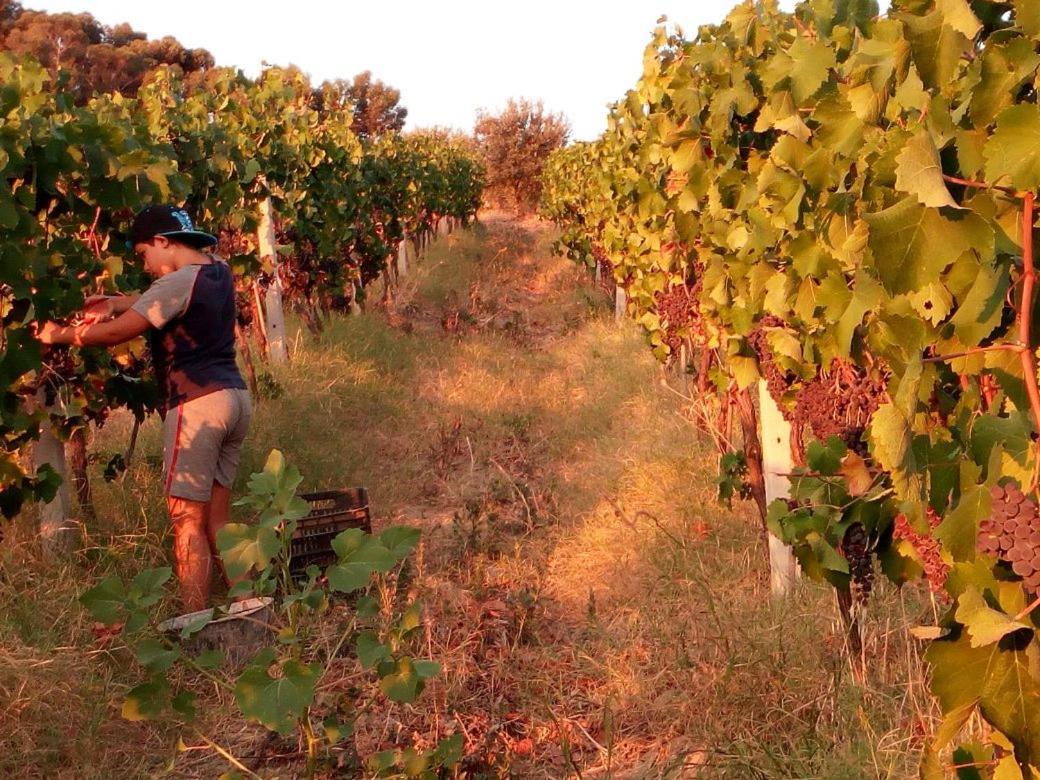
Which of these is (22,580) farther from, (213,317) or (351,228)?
(351,228)

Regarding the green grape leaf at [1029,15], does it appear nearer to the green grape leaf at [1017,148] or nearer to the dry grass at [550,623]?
the green grape leaf at [1017,148]

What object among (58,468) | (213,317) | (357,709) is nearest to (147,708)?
(357,709)

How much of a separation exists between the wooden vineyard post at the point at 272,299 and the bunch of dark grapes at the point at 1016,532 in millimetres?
7809

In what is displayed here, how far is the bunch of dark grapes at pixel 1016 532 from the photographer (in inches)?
58.8

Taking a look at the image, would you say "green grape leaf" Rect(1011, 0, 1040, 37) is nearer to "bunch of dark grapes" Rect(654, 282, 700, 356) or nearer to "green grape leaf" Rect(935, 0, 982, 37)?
"green grape leaf" Rect(935, 0, 982, 37)

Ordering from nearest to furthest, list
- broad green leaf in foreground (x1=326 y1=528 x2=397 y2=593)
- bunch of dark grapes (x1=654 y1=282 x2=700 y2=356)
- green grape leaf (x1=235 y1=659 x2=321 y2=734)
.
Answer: green grape leaf (x1=235 y1=659 x2=321 y2=734) → broad green leaf in foreground (x1=326 y1=528 x2=397 y2=593) → bunch of dark grapes (x1=654 y1=282 x2=700 y2=356)

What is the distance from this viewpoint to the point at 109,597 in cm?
242

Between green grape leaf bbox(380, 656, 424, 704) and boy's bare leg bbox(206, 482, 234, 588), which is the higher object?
green grape leaf bbox(380, 656, 424, 704)

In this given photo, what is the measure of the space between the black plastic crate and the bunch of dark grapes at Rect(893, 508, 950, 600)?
10.4 ft

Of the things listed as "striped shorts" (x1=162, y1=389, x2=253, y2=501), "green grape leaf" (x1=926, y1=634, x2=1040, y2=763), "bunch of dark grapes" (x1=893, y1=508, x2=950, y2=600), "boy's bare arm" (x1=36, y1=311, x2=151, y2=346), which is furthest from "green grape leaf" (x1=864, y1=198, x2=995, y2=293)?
"striped shorts" (x1=162, y1=389, x2=253, y2=501)

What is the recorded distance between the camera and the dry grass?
3.20 metres

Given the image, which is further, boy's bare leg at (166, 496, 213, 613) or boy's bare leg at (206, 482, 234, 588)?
boy's bare leg at (206, 482, 234, 588)

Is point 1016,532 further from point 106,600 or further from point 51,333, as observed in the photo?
point 51,333

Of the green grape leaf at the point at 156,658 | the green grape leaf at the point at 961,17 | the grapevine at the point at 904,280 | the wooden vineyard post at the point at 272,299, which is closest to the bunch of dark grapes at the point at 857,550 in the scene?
the grapevine at the point at 904,280
